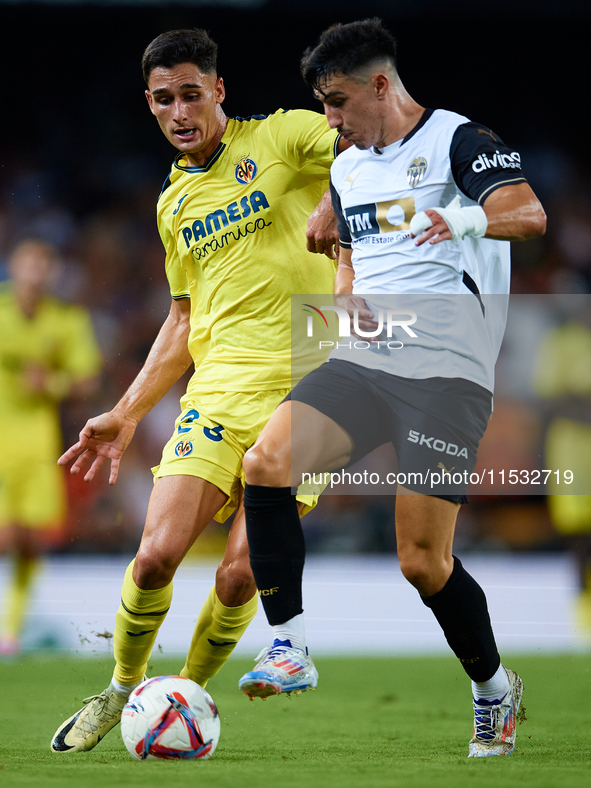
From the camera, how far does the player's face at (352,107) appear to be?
3.36 metres

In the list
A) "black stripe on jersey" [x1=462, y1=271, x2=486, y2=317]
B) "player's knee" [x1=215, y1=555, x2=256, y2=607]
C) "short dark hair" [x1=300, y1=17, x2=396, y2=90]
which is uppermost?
"short dark hair" [x1=300, y1=17, x2=396, y2=90]

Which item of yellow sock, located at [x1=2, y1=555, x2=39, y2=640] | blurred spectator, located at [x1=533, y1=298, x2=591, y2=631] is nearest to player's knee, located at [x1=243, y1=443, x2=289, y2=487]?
yellow sock, located at [x1=2, y1=555, x2=39, y2=640]

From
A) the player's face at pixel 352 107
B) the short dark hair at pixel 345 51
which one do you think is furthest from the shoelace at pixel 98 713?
the short dark hair at pixel 345 51

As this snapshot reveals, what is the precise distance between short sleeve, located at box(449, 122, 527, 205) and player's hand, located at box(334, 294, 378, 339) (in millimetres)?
503

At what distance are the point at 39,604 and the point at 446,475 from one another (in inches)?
170

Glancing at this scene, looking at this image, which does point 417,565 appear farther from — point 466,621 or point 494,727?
point 494,727

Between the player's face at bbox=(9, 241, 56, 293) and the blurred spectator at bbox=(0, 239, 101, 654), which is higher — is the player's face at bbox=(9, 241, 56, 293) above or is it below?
above

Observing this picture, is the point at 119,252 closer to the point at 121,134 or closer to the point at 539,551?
the point at 121,134

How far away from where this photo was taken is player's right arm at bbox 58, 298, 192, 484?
4062 millimetres

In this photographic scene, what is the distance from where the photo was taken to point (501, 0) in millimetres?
9930

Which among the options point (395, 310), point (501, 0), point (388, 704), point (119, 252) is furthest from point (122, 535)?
point (501, 0)

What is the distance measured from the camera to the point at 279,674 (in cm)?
294

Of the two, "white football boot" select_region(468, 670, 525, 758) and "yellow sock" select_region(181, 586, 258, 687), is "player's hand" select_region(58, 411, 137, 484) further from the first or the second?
"white football boot" select_region(468, 670, 525, 758)

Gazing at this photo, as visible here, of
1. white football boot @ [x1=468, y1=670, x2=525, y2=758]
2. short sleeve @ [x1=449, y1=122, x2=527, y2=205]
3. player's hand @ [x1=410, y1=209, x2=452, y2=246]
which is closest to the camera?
player's hand @ [x1=410, y1=209, x2=452, y2=246]
